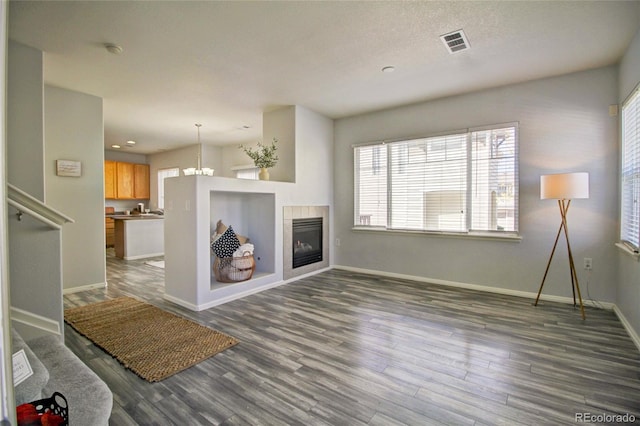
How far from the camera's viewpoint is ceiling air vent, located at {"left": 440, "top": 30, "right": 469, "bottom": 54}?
2.80 metres

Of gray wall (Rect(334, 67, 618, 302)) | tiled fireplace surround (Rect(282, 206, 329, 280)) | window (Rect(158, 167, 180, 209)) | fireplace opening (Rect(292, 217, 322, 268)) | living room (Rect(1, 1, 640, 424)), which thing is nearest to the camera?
living room (Rect(1, 1, 640, 424))

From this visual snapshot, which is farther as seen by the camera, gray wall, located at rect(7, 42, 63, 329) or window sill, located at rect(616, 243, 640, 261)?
window sill, located at rect(616, 243, 640, 261)

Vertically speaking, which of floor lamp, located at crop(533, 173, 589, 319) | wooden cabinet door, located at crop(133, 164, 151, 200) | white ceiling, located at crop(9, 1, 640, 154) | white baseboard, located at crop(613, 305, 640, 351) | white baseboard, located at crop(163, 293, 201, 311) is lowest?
white baseboard, located at crop(163, 293, 201, 311)

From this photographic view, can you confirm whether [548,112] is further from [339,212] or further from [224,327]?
[224,327]

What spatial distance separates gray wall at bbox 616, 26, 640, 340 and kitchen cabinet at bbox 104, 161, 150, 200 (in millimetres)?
10390

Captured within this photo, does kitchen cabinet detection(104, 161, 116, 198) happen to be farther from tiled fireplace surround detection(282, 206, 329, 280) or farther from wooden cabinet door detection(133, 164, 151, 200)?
tiled fireplace surround detection(282, 206, 329, 280)

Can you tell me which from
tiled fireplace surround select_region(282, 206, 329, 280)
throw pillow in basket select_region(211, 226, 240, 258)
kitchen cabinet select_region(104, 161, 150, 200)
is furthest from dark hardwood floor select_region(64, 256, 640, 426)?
kitchen cabinet select_region(104, 161, 150, 200)

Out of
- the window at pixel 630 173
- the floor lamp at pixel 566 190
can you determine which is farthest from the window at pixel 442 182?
the window at pixel 630 173

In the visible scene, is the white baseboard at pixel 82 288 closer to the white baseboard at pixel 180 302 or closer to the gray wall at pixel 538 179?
the white baseboard at pixel 180 302

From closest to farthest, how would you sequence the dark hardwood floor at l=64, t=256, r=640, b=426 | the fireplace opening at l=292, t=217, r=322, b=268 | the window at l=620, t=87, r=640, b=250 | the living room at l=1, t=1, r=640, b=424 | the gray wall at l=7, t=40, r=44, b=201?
1. the dark hardwood floor at l=64, t=256, r=640, b=426
2. the window at l=620, t=87, r=640, b=250
3. the gray wall at l=7, t=40, r=44, b=201
4. the living room at l=1, t=1, r=640, b=424
5. the fireplace opening at l=292, t=217, r=322, b=268

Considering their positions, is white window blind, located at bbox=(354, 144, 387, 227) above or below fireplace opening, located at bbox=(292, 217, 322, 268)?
above

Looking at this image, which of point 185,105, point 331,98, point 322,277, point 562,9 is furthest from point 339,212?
point 562,9

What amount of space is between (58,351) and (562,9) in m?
4.40

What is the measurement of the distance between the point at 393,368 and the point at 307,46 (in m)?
2.96
